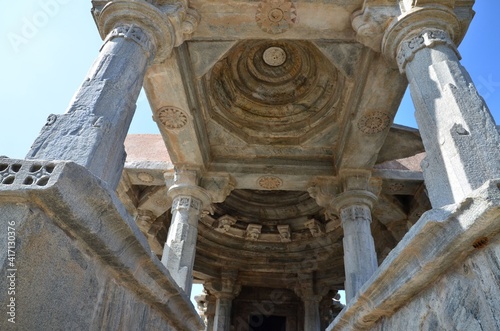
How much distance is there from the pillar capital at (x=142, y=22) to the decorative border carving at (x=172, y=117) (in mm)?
2059

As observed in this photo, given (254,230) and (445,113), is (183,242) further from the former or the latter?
(254,230)

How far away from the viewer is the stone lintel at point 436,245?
6.86 ft

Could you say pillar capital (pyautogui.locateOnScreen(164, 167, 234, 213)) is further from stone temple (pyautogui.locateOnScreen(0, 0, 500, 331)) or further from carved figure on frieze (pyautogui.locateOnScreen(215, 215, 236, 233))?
carved figure on frieze (pyautogui.locateOnScreen(215, 215, 236, 233))

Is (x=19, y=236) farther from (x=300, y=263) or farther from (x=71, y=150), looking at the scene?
(x=300, y=263)

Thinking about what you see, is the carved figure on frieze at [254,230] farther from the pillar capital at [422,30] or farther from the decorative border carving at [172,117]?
the pillar capital at [422,30]

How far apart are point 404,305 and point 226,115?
5096mm

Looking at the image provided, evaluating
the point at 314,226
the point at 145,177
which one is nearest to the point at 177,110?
the point at 145,177

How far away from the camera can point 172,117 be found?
647 centimetres

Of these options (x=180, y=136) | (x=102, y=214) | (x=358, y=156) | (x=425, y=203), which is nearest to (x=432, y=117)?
(x=102, y=214)

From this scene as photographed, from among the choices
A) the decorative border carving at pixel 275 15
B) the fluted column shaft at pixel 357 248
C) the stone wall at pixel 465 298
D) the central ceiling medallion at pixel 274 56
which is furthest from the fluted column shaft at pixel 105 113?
the fluted column shaft at pixel 357 248

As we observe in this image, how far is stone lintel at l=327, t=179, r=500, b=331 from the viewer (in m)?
2.09

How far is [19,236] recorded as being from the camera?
1947 mm

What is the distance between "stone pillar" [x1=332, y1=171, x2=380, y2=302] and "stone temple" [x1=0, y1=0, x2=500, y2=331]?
1.0 inches

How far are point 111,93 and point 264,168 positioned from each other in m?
4.58
